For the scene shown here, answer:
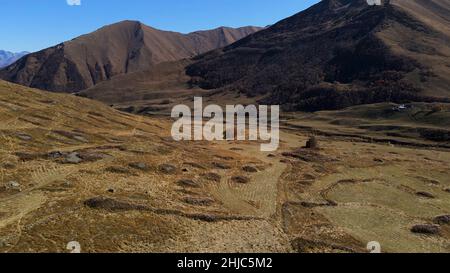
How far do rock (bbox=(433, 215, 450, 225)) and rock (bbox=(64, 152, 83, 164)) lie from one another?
138 ft

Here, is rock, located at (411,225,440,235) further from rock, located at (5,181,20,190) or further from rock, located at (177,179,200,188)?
rock, located at (5,181,20,190)

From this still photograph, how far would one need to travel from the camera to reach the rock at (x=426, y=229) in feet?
138

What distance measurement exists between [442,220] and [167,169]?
33300mm

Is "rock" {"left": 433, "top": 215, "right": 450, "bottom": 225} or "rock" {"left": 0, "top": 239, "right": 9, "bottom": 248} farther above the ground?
"rock" {"left": 0, "top": 239, "right": 9, "bottom": 248}

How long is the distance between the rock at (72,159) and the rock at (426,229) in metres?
39.5

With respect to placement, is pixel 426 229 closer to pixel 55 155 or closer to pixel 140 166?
pixel 140 166

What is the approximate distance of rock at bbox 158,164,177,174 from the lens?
57728 mm

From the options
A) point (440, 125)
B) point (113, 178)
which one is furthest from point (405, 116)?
point (113, 178)

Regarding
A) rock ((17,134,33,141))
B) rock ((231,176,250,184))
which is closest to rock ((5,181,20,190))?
rock ((17,134,33,141))

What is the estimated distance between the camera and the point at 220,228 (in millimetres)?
39250

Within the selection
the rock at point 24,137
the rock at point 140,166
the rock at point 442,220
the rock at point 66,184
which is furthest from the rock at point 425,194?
the rock at point 24,137

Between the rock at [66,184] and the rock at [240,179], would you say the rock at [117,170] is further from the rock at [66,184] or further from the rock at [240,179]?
the rock at [240,179]

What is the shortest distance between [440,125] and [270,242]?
108712mm
